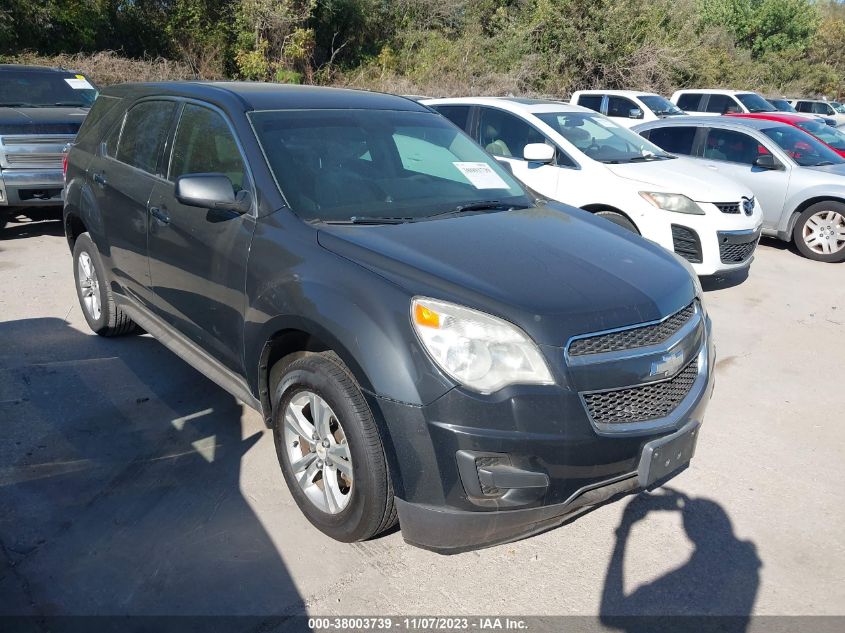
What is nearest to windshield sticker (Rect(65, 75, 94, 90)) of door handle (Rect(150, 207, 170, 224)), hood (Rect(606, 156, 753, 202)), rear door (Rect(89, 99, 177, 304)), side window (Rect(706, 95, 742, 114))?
rear door (Rect(89, 99, 177, 304))

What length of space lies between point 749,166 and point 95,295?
800cm

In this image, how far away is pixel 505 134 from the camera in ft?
25.8

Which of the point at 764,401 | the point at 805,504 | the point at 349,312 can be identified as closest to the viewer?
the point at 349,312

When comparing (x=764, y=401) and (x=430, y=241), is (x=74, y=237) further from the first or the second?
(x=764, y=401)

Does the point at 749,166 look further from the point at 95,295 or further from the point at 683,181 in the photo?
the point at 95,295

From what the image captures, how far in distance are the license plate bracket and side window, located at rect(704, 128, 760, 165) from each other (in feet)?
25.2

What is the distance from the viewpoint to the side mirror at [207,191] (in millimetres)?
3355

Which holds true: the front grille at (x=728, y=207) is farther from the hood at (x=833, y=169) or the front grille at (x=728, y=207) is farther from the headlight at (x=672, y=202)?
the hood at (x=833, y=169)

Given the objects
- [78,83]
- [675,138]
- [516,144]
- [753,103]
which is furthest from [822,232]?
[753,103]

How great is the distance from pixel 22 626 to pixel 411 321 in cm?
181

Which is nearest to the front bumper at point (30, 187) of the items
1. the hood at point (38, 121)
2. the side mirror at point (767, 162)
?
the hood at point (38, 121)

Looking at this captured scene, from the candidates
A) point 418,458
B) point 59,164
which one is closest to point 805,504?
point 418,458

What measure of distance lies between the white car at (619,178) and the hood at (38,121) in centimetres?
437

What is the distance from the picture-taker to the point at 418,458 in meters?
2.65
